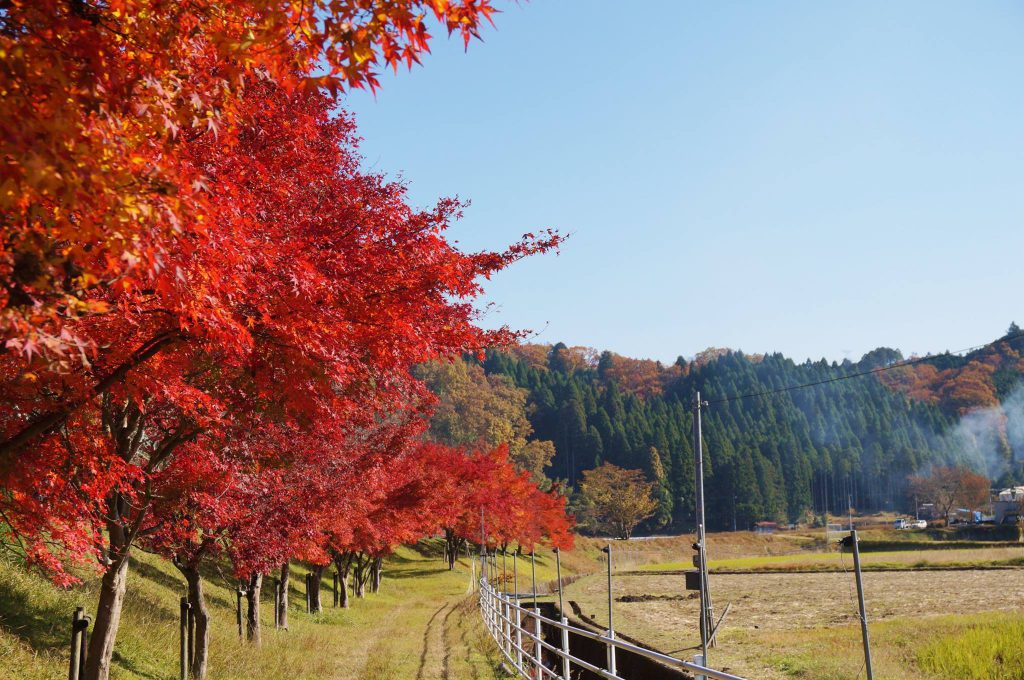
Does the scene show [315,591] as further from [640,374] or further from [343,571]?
[640,374]

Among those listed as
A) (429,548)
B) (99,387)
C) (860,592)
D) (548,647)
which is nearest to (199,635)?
(548,647)

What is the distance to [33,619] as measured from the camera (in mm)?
13195

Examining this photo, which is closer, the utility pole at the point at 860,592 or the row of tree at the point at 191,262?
the row of tree at the point at 191,262

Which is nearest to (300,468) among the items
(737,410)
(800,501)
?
(800,501)

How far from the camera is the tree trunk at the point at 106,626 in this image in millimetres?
10336

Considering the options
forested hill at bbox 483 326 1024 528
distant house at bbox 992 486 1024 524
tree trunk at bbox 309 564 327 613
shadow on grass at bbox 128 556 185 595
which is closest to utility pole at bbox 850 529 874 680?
shadow on grass at bbox 128 556 185 595

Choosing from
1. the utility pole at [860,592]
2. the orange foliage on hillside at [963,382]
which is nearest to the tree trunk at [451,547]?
the utility pole at [860,592]

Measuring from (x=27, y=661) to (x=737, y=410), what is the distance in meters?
160

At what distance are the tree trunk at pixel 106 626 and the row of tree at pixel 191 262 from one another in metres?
0.03

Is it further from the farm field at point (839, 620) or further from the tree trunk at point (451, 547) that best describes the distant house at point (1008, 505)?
the tree trunk at point (451, 547)

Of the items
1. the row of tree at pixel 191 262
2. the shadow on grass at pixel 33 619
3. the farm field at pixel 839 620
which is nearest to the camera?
the row of tree at pixel 191 262

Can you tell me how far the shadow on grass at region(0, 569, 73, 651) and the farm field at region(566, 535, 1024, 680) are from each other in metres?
11.4

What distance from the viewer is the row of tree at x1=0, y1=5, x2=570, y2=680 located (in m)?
4.13

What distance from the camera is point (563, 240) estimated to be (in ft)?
30.7
